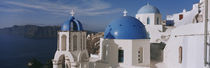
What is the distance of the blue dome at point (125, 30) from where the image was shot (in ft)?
31.8

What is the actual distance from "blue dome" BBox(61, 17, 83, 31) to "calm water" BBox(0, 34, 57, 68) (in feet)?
37.1

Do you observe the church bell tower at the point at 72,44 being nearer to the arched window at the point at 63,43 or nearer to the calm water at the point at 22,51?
the arched window at the point at 63,43

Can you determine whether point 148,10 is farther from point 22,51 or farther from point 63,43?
point 22,51

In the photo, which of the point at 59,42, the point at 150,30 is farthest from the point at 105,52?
the point at 150,30

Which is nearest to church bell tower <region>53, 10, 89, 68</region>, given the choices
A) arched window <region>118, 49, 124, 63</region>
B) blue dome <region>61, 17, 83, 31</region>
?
blue dome <region>61, 17, 83, 31</region>

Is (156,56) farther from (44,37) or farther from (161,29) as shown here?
(44,37)

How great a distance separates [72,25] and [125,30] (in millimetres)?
2955

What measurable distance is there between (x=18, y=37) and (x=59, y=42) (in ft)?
46.7

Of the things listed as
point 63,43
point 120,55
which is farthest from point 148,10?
point 63,43

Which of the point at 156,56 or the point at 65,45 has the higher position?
the point at 65,45

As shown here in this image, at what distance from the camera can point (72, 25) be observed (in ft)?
31.6

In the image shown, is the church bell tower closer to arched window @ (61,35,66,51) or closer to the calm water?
arched window @ (61,35,66,51)

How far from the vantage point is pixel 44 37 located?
26.2 meters

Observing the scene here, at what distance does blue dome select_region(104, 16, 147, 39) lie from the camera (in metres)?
9.70
